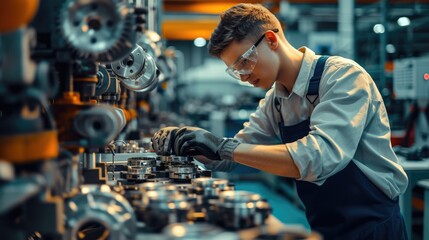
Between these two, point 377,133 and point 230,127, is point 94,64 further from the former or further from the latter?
point 230,127

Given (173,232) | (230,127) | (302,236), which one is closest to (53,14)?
(173,232)

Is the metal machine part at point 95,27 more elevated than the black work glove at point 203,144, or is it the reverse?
the metal machine part at point 95,27

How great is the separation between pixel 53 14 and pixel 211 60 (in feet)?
47.3

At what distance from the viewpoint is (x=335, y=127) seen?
5.49 ft

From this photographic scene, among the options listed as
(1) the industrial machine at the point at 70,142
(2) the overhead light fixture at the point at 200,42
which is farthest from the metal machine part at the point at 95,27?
(2) the overhead light fixture at the point at 200,42

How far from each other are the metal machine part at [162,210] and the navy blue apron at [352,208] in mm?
931

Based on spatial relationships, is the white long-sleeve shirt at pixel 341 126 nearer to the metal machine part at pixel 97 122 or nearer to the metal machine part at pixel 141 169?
the metal machine part at pixel 141 169

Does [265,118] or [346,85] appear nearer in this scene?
[346,85]

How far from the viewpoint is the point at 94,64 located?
1.23 m

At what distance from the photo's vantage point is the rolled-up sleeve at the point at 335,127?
1632 mm

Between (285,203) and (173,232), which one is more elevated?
(173,232)

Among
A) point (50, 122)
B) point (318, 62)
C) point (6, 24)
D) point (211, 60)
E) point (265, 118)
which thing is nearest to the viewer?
point (6, 24)

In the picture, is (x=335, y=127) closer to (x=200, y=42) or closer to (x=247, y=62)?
(x=247, y=62)

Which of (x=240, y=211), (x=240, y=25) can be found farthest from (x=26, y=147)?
(x=240, y=25)
